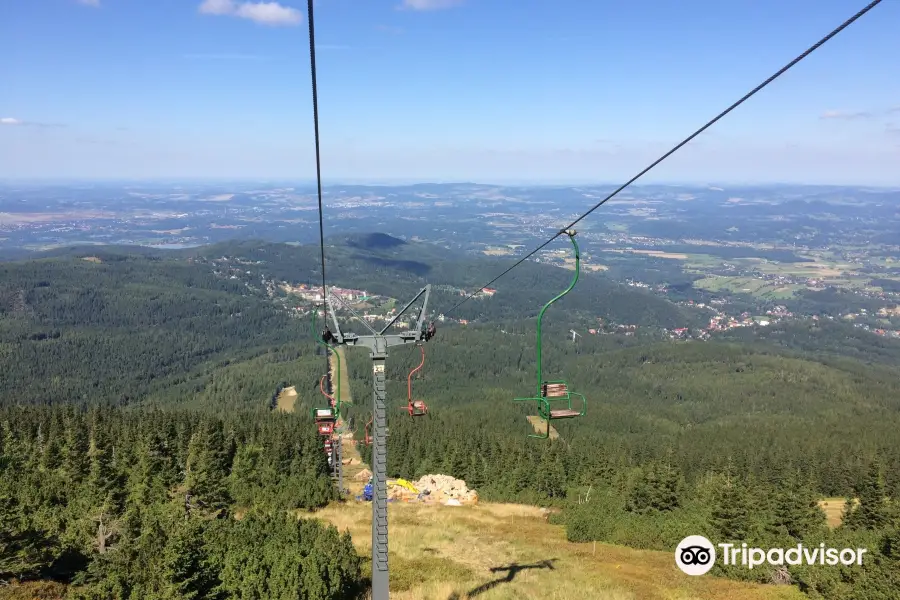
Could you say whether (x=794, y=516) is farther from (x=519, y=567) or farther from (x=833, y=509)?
(x=833, y=509)

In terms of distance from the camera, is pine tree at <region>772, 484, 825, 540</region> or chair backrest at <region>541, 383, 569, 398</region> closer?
chair backrest at <region>541, 383, 569, 398</region>

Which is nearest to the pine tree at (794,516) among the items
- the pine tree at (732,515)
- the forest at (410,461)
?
the forest at (410,461)

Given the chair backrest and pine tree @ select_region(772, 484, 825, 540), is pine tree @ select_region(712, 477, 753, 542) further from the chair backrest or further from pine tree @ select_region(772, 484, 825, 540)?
the chair backrest

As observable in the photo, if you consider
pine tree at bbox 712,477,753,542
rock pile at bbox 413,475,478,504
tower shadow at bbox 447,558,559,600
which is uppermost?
tower shadow at bbox 447,558,559,600

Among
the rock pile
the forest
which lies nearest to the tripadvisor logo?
the forest

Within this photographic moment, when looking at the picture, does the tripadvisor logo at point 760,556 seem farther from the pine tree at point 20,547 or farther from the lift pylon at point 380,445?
the pine tree at point 20,547

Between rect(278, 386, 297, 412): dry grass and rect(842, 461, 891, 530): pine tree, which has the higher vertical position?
rect(842, 461, 891, 530): pine tree
